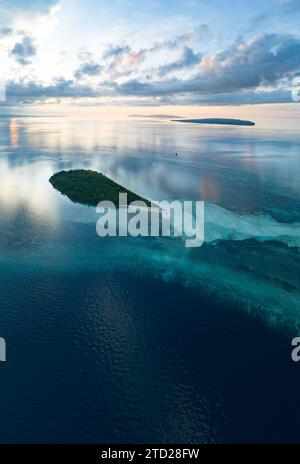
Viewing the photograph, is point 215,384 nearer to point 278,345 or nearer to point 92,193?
point 278,345

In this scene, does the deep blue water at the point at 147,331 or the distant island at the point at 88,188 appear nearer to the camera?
the deep blue water at the point at 147,331

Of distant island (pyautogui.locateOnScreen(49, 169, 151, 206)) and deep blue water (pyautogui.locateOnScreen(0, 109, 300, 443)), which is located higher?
distant island (pyautogui.locateOnScreen(49, 169, 151, 206))

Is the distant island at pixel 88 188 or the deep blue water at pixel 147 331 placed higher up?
the distant island at pixel 88 188

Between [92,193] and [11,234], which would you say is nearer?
[11,234]

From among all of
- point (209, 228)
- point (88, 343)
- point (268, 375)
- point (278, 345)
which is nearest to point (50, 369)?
point (88, 343)

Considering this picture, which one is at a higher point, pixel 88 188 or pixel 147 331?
pixel 88 188
